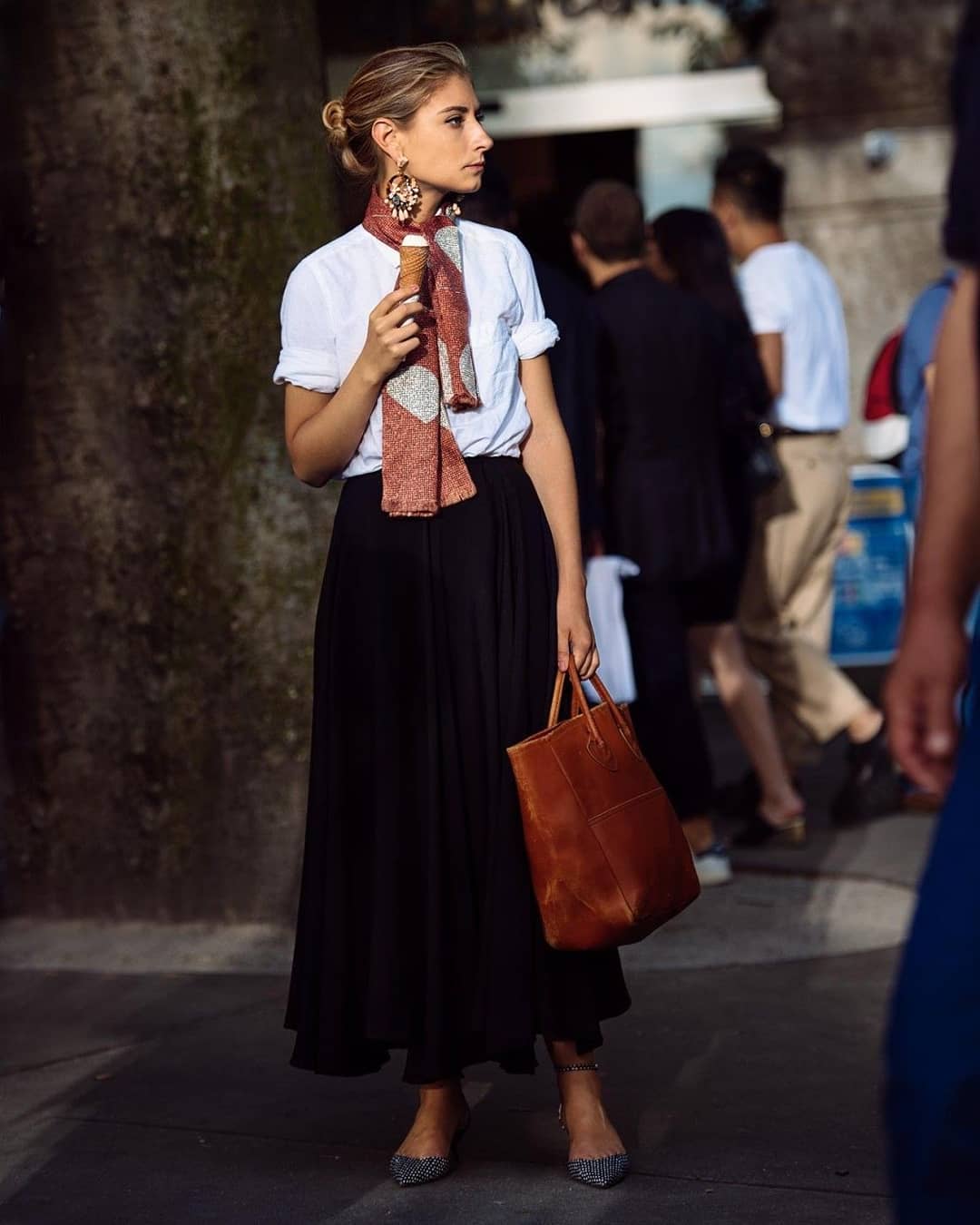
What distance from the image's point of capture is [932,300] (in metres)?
7.02

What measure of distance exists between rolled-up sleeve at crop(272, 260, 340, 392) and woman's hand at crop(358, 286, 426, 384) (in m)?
0.14

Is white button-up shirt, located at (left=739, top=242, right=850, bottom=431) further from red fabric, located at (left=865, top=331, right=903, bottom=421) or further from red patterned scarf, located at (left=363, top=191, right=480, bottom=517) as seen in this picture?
red patterned scarf, located at (left=363, top=191, right=480, bottom=517)

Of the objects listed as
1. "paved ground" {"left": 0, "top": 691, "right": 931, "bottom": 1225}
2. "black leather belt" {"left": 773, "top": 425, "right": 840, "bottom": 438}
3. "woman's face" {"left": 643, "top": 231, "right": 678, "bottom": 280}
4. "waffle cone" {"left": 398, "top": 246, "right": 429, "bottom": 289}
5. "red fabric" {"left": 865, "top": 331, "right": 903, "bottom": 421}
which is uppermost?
"woman's face" {"left": 643, "top": 231, "right": 678, "bottom": 280}

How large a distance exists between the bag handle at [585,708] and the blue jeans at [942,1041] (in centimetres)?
161

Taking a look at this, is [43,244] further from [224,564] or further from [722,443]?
[722,443]

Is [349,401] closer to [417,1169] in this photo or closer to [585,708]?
[585,708]

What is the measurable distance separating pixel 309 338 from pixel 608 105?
805 cm

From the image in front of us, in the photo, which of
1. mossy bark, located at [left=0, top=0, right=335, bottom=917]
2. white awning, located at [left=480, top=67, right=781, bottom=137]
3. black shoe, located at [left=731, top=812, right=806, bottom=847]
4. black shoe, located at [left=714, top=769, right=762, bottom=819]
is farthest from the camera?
white awning, located at [left=480, top=67, right=781, bottom=137]

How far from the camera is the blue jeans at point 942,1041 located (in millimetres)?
2090

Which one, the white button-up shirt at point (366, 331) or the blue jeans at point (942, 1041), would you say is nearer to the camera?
the blue jeans at point (942, 1041)

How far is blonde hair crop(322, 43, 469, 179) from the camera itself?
A: 3.94 meters

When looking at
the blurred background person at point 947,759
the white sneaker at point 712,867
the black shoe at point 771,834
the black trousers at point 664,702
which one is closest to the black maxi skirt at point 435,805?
the blurred background person at point 947,759

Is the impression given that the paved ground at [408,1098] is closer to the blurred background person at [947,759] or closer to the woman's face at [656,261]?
the blurred background person at [947,759]

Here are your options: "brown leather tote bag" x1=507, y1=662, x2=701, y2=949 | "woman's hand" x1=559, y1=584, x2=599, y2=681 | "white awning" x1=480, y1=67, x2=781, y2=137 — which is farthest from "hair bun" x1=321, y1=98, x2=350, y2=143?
"white awning" x1=480, y1=67, x2=781, y2=137
